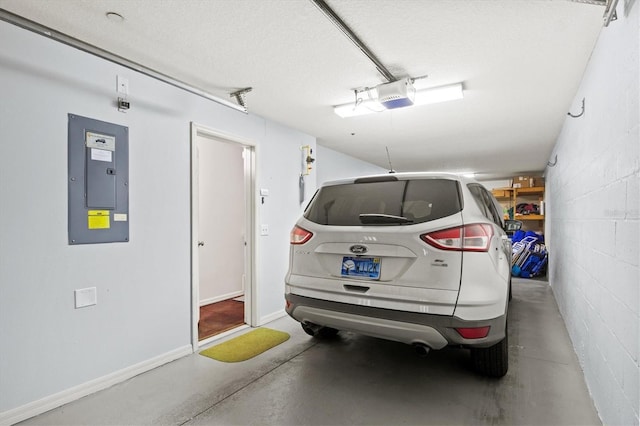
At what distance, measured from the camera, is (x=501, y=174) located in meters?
9.58

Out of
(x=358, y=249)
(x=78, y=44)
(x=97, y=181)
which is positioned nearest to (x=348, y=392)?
(x=358, y=249)

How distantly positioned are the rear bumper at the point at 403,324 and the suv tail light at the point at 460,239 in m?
0.41

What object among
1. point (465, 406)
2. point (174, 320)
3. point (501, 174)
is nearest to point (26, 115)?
point (174, 320)

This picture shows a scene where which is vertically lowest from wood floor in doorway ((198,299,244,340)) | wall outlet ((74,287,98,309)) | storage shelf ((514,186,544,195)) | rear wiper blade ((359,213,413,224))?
wood floor in doorway ((198,299,244,340))

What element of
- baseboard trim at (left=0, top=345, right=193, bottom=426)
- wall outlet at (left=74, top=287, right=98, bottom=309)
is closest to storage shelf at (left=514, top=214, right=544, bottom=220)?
baseboard trim at (left=0, top=345, right=193, bottom=426)

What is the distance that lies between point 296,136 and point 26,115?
304 cm

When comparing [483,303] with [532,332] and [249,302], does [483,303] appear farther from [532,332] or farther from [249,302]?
[249,302]

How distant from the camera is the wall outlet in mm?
2297

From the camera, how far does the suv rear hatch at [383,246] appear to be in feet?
6.32

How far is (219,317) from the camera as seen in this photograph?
4.18 m

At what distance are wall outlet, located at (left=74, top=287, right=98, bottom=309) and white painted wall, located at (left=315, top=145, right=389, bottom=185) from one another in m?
3.88

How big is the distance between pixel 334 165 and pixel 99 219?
170 inches

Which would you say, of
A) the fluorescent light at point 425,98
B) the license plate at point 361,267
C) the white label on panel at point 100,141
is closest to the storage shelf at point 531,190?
the fluorescent light at point 425,98

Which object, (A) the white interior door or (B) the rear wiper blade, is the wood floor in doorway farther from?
(B) the rear wiper blade
